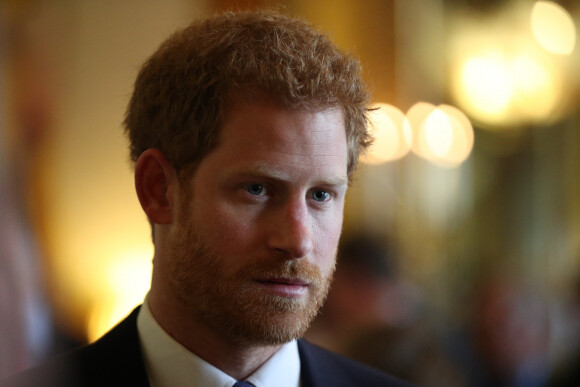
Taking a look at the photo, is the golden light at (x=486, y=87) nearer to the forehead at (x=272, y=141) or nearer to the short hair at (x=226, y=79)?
the short hair at (x=226, y=79)

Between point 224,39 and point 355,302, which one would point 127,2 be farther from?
point 355,302

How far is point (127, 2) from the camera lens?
88 centimetres

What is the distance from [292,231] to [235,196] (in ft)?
0.43

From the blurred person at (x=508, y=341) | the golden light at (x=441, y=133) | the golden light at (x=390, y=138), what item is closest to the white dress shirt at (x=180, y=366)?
the golden light at (x=390, y=138)

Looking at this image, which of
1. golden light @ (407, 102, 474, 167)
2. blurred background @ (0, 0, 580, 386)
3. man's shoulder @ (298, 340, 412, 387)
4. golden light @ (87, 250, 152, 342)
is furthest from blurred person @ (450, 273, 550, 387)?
golden light @ (87, 250, 152, 342)

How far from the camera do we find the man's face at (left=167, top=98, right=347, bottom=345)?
1194 millimetres

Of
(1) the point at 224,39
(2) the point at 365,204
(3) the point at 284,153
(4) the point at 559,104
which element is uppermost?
(1) the point at 224,39

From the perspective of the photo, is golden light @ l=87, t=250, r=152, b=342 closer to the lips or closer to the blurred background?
the blurred background

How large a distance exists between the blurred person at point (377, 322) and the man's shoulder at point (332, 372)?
110 centimetres

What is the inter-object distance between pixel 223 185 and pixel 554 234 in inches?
116

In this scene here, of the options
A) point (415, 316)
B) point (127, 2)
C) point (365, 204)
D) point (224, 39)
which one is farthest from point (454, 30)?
point (127, 2)

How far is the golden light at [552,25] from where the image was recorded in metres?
3.54

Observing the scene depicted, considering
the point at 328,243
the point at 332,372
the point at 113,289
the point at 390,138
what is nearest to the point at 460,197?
the point at 390,138

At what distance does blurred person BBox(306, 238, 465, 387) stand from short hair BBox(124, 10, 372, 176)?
58.2 inches
